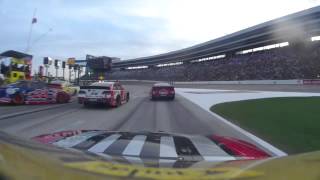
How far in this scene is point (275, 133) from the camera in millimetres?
13438

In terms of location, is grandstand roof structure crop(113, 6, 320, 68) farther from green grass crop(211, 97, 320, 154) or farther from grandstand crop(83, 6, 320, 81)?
green grass crop(211, 97, 320, 154)

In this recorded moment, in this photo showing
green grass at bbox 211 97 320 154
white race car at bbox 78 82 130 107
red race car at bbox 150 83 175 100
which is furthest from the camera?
red race car at bbox 150 83 175 100

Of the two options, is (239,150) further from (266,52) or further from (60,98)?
(266,52)

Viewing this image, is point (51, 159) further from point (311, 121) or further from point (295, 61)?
point (295, 61)

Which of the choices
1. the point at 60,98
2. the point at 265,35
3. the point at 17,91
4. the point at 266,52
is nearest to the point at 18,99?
the point at 17,91

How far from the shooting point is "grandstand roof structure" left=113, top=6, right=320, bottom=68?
62.1 m

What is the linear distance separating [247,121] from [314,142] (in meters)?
6.24

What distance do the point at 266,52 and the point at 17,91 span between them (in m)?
59.2

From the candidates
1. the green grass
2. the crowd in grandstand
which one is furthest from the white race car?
the crowd in grandstand

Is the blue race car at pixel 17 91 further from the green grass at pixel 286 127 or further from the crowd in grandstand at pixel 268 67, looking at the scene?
the crowd in grandstand at pixel 268 67

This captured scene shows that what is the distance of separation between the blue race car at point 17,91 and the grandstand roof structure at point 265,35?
44.7 metres

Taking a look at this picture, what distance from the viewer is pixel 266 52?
77938mm

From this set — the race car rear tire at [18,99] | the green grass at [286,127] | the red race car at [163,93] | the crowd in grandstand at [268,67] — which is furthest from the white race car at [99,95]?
the crowd in grandstand at [268,67]

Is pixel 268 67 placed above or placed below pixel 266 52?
below
